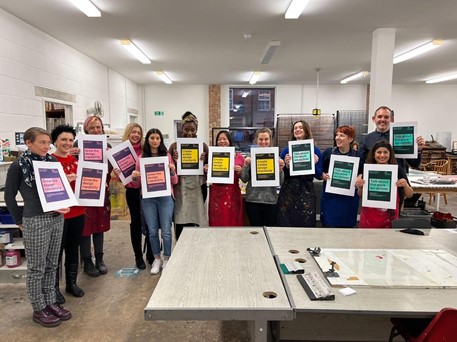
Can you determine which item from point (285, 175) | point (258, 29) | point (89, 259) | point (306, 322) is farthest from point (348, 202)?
point (258, 29)

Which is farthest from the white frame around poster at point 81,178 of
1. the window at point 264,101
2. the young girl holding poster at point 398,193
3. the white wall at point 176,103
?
the window at point 264,101

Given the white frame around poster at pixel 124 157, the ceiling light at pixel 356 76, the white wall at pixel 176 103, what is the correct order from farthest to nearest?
the white wall at pixel 176 103
the ceiling light at pixel 356 76
the white frame around poster at pixel 124 157

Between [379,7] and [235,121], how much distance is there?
6.58m

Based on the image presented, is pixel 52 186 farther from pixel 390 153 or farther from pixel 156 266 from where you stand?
pixel 390 153

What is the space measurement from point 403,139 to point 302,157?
100cm

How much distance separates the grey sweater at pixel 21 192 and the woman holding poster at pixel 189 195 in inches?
46.6

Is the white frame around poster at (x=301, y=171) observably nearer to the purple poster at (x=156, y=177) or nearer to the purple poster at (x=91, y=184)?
the purple poster at (x=156, y=177)

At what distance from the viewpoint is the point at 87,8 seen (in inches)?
146

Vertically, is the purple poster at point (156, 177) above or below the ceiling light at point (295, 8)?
below

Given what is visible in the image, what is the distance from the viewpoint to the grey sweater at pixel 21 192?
2127mm

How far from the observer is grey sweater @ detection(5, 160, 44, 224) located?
6.98 feet

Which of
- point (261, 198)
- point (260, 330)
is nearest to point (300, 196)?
point (261, 198)

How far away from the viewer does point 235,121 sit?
1020 cm

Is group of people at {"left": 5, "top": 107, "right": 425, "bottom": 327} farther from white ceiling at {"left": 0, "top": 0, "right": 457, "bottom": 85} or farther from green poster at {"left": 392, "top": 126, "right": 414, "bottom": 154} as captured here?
white ceiling at {"left": 0, "top": 0, "right": 457, "bottom": 85}
